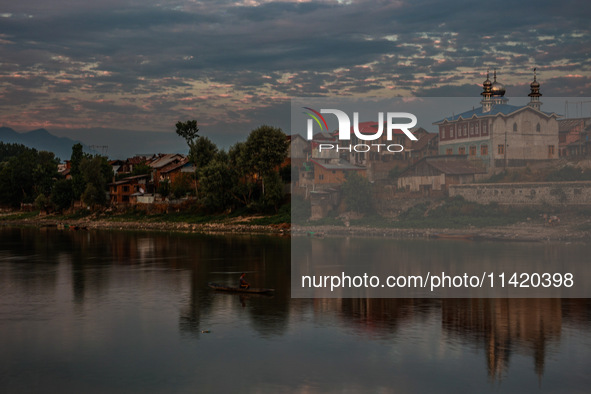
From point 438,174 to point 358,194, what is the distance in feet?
35.6

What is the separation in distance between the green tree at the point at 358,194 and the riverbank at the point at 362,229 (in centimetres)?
312

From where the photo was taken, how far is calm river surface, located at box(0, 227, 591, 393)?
24.1m

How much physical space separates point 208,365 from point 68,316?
13.0 m

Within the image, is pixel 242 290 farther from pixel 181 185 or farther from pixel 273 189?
pixel 181 185

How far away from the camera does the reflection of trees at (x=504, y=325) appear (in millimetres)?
27281

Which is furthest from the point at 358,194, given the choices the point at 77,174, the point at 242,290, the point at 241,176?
the point at 77,174

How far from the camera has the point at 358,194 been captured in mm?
85688

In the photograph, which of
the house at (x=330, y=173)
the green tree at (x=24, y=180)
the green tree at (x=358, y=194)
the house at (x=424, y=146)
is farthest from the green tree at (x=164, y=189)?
the house at (x=424, y=146)

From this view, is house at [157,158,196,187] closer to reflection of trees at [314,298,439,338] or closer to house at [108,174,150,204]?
house at [108,174,150,204]

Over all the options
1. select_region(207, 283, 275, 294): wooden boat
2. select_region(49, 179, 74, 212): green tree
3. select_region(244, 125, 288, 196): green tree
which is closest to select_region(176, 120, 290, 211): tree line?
select_region(244, 125, 288, 196): green tree

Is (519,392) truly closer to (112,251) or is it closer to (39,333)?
(39,333)

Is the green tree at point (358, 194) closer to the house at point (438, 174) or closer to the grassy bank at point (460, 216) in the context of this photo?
the grassy bank at point (460, 216)

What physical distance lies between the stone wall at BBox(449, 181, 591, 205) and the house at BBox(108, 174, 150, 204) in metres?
60.6

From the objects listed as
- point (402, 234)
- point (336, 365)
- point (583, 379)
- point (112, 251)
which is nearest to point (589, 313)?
point (583, 379)
